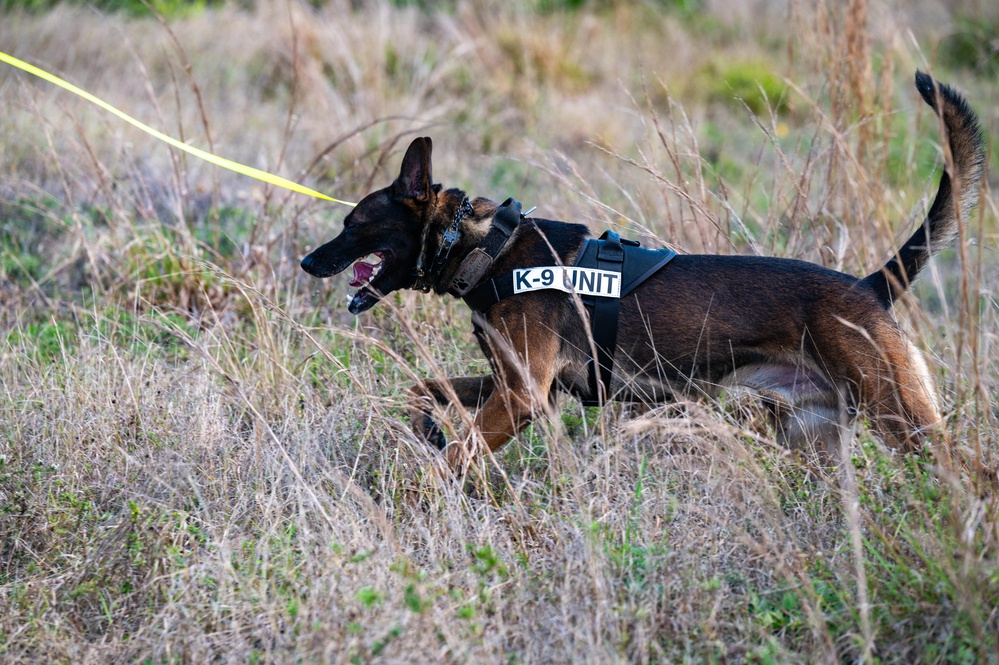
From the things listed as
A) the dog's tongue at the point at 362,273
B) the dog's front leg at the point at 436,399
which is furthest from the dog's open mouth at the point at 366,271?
the dog's front leg at the point at 436,399

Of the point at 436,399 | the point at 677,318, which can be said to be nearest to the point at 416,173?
the point at 436,399

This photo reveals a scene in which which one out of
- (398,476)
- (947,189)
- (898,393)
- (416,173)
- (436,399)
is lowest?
(398,476)

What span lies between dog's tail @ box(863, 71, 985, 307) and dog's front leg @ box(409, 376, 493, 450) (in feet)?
5.09

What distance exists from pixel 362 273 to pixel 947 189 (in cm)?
223

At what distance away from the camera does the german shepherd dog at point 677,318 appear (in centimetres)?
325

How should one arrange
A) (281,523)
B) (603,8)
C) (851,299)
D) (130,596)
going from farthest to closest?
(603,8) < (851,299) < (281,523) < (130,596)

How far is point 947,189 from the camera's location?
329 cm

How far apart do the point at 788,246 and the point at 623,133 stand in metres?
4.12

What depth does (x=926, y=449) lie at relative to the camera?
312 centimetres

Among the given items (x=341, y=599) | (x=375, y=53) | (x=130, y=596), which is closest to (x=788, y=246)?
(x=341, y=599)

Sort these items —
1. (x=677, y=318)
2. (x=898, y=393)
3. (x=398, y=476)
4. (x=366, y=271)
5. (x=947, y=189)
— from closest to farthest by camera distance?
1. (x=898, y=393)
2. (x=947, y=189)
3. (x=398, y=476)
4. (x=677, y=318)
5. (x=366, y=271)

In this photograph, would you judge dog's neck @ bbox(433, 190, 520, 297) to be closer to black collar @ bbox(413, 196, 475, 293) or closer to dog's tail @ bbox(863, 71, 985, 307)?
black collar @ bbox(413, 196, 475, 293)

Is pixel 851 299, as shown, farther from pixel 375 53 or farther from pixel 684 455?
pixel 375 53

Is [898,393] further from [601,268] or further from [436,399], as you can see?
[436,399]
